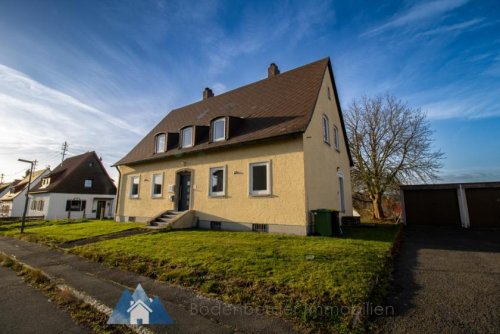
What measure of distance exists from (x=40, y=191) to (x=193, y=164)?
29511 mm

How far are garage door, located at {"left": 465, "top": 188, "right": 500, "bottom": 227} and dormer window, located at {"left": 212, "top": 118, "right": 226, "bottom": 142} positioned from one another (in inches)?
611

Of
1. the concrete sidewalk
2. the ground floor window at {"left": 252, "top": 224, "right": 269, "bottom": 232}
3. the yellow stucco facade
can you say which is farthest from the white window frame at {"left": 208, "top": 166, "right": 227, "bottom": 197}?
the concrete sidewalk

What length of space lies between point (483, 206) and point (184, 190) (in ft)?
59.5

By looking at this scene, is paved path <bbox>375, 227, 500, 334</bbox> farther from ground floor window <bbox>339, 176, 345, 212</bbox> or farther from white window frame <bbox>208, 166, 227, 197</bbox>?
white window frame <bbox>208, 166, 227, 197</bbox>

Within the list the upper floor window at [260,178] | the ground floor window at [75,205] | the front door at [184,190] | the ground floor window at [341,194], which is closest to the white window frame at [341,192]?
the ground floor window at [341,194]

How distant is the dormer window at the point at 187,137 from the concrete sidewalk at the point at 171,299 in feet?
28.3

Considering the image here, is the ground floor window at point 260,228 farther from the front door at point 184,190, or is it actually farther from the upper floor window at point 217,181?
the front door at point 184,190

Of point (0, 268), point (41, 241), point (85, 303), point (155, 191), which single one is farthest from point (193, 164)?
point (85, 303)

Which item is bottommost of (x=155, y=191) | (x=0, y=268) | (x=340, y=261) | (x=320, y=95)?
(x=0, y=268)

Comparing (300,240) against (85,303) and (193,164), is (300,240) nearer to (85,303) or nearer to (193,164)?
(85,303)

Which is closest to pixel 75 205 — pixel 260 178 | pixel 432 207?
pixel 260 178

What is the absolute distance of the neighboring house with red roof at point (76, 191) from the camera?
30.5 metres

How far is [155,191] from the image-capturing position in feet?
53.8

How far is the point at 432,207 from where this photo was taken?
16.1 meters
